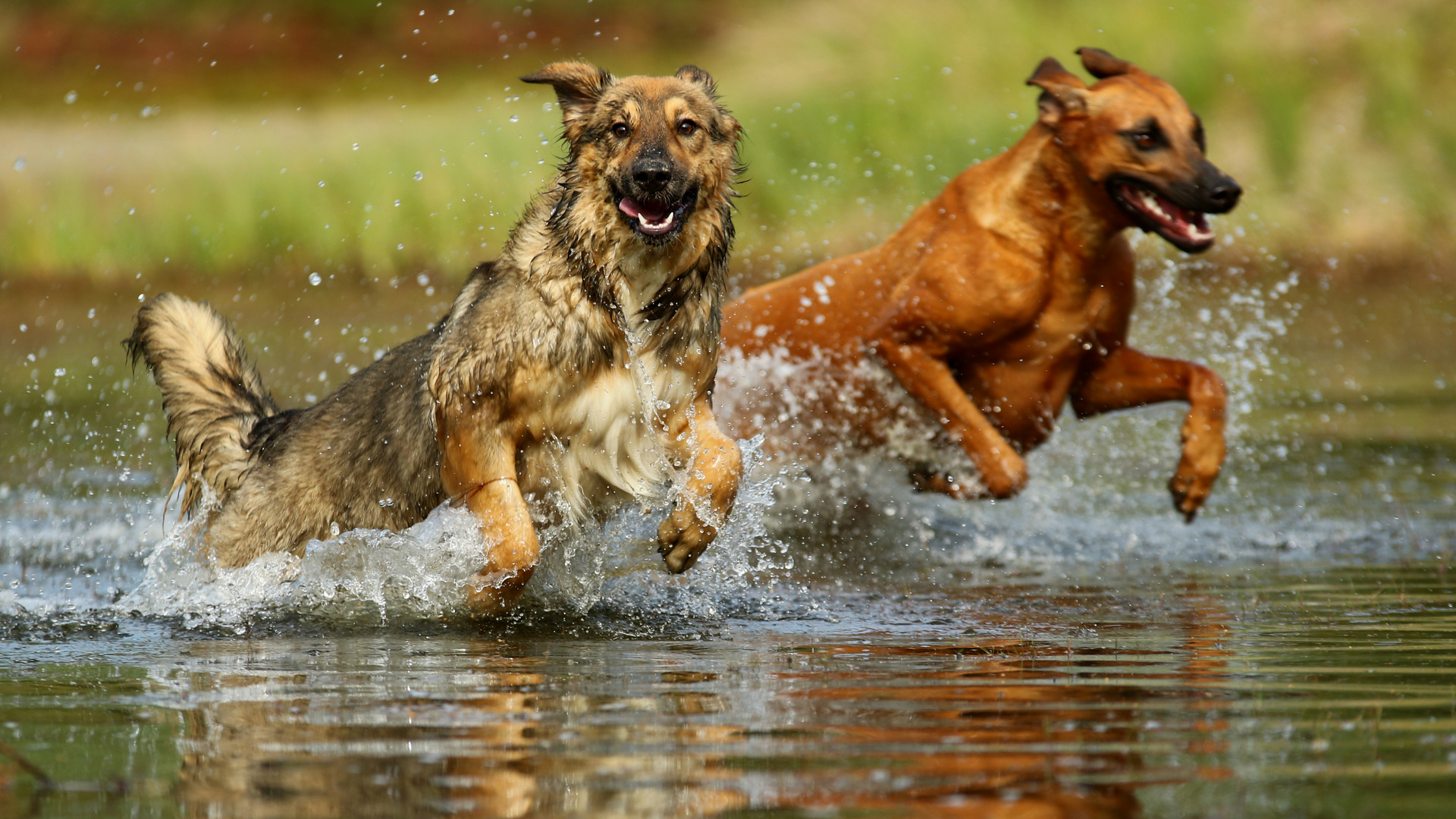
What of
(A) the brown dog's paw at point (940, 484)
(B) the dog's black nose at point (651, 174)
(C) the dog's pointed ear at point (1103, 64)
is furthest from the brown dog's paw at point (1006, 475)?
(B) the dog's black nose at point (651, 174)

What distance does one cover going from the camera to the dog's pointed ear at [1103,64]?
20.7 ft

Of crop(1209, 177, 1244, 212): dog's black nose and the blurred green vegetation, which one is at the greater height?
the blurred green vegetation

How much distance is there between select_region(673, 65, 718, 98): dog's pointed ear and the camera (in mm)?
4832

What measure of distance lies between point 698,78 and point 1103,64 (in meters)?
2.15

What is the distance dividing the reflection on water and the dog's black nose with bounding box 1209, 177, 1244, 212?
1658mm

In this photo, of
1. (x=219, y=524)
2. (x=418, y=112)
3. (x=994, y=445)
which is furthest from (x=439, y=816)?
(x=418, y=112)

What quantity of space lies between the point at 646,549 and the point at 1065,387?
7.06 ft

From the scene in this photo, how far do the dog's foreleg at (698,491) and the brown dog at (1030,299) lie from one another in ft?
5.47

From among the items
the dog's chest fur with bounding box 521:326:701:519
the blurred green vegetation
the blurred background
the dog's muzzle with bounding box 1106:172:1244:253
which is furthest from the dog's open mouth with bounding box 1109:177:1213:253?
the blurred green vegetation

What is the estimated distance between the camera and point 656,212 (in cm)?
444

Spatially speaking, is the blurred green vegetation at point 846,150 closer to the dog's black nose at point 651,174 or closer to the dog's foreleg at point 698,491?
the dog's foreleg at point 698,491

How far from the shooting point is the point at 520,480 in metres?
4.72

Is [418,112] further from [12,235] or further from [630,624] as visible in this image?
[630,624]

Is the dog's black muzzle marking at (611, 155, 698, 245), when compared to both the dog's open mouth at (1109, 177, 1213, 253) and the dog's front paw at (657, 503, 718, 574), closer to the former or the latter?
the dog's front paw at (657, 503, 718, 574)
